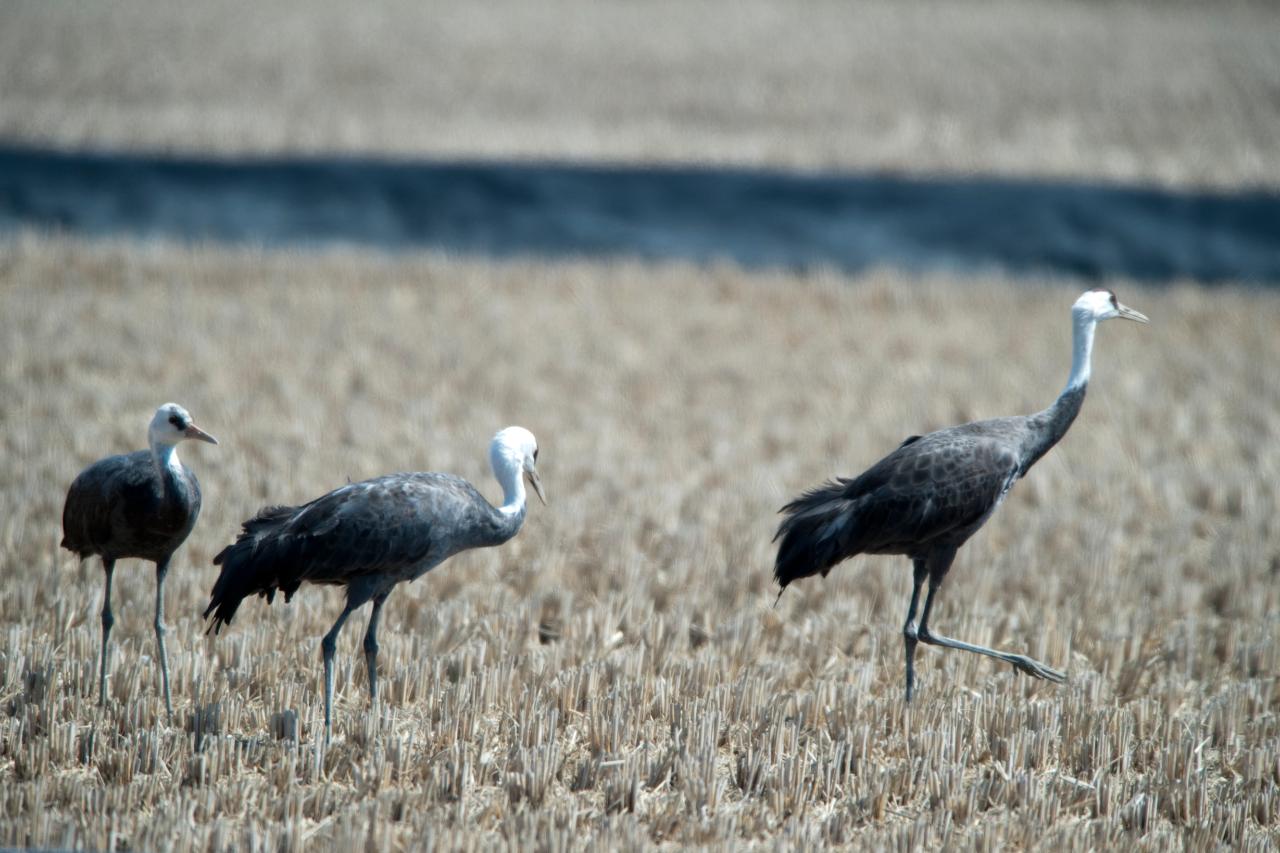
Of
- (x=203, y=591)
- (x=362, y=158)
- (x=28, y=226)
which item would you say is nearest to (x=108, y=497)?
(x=203, y=591)

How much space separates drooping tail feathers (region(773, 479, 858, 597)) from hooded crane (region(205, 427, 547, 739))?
4.62 feet

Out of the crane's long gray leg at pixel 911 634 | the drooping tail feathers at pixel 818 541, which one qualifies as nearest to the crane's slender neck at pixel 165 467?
the drooping tail feathers at pixel 818 541

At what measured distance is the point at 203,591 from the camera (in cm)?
657

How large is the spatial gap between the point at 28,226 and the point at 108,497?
15.0 m

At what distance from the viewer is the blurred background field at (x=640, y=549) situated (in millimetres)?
4723

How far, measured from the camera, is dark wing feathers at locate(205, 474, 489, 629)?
503 centimetres

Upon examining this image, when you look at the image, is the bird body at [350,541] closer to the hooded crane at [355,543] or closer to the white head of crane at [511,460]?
the hooded crane at [355,543]

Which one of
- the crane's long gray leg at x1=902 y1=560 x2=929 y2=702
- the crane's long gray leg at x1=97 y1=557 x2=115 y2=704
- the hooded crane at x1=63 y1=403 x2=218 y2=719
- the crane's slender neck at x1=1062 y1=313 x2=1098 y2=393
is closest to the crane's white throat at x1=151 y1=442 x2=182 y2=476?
→ the hooded crane at x1=63 y1=403 x2=218 y2=719

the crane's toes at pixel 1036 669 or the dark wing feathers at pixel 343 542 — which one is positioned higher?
the dark wing feathers at pixel 343 542

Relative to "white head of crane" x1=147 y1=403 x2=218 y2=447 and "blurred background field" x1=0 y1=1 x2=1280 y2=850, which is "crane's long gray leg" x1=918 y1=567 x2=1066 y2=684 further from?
"white head of crane" x1=147 y1=403 x2=218 y2=447

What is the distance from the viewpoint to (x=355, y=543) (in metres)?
5.03

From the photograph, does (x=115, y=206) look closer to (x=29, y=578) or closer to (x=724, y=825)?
(x=29, y=578)

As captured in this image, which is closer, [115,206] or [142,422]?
[142,422]

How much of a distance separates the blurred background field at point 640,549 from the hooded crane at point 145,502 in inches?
21.0
